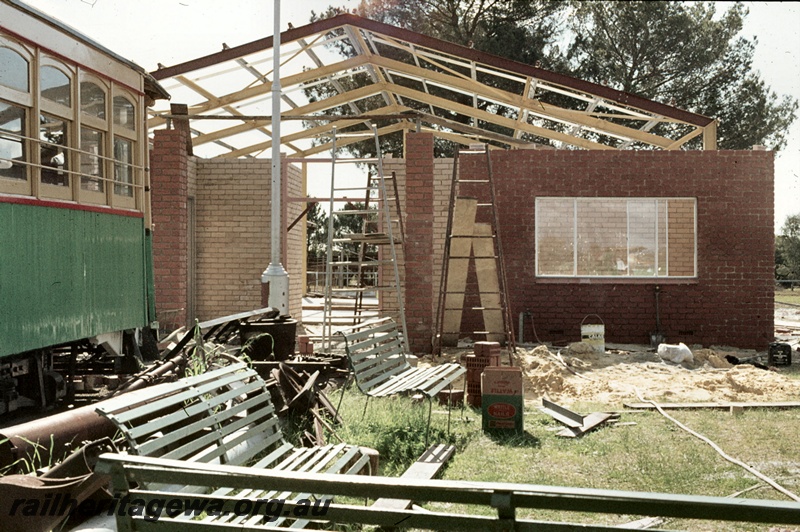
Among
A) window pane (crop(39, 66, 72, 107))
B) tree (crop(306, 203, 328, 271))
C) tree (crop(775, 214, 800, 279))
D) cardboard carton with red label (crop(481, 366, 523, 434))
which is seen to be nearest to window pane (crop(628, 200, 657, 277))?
cardboard carton with red label (crop(481, 366, 523, 434))

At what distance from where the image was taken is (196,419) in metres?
→ 4.44

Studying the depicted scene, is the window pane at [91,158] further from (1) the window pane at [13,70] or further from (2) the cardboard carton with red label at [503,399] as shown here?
(2) the cardboard carton with red label at [503,399]

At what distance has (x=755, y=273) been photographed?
13969 millimetres

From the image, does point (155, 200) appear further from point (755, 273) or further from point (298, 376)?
point (755, 273)

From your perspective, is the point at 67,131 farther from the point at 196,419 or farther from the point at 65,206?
the point at 196,419

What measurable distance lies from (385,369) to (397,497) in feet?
17.4

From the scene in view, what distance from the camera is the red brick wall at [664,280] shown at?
13.9m

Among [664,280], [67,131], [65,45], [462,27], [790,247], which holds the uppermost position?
[462,27]

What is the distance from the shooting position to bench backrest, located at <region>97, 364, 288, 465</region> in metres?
3.40

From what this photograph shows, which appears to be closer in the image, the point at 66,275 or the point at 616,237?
the point at 66,275

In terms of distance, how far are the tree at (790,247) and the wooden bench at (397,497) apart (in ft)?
114

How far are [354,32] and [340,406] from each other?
8.23 metres

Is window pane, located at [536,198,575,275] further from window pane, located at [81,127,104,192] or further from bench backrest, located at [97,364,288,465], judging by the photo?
bench backrest, located at [97,364,288,465]

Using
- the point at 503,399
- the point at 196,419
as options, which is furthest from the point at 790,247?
the point at 196,419
